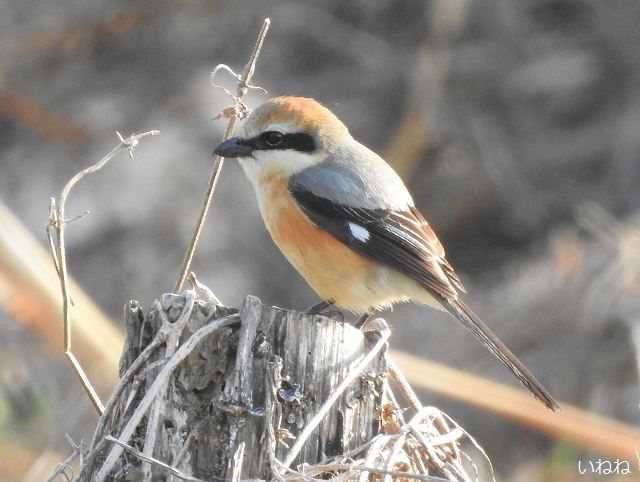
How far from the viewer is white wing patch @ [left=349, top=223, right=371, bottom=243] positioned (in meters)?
4.12

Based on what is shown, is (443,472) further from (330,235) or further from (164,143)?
(164,143)

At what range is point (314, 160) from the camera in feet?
14.4

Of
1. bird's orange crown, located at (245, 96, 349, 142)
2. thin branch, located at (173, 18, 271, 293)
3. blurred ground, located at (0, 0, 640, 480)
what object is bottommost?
thin branch, located at (173, 18, 271, 293)

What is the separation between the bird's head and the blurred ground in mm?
4244

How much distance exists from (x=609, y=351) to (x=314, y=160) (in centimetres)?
280

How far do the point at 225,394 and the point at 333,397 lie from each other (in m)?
0.27

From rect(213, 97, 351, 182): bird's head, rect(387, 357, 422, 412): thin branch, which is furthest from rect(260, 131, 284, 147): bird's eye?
rect(387, 357, 422, 412): thin branch

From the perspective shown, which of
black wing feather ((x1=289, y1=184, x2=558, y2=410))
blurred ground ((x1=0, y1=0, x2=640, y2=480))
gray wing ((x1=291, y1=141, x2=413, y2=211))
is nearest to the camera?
black wing feather ((x1=289, y1=184, x2=558, y2=410))

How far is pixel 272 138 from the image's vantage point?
14.1ft

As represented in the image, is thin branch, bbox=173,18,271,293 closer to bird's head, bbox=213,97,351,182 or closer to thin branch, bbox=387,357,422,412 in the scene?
thin branch, bbox=387,357,422,412

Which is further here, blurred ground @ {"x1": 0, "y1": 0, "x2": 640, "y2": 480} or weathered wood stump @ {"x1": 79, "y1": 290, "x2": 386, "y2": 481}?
blurred ground @ {"x1": 0, "y1": 0, "x2": 640, "y2": 480}

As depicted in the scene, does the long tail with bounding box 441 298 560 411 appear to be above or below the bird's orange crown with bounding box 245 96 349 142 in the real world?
below

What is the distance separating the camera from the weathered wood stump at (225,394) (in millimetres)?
2561

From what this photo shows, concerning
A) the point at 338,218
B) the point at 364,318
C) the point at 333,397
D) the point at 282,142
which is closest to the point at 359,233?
the point at 338,218
